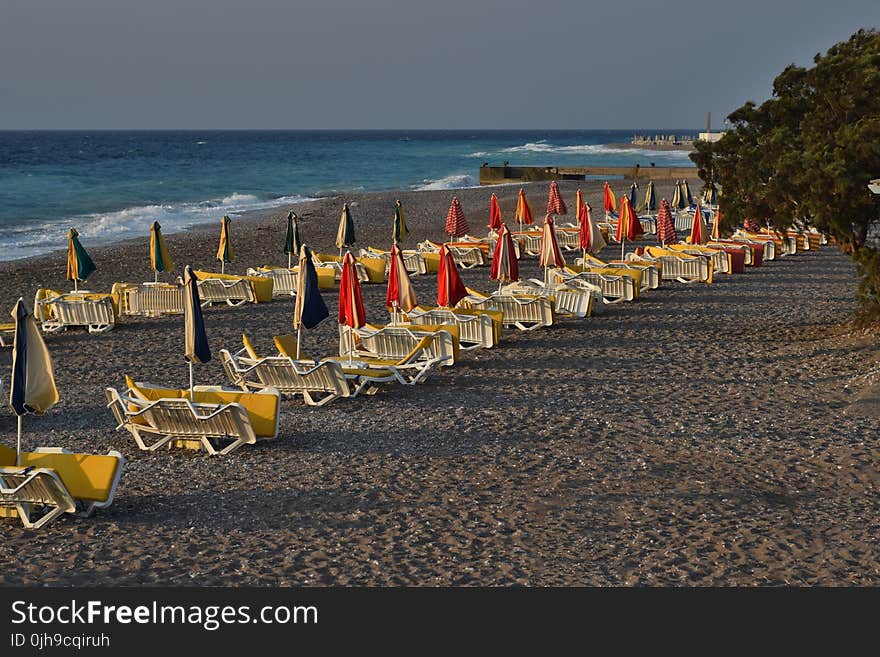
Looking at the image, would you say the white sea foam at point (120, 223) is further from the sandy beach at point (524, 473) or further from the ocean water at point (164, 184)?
the sandy beach at point (524, 473)

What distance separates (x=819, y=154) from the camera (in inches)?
480

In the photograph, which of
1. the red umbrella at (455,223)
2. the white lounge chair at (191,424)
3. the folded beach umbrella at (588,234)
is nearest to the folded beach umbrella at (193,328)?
the white lounge chair at (191,424)

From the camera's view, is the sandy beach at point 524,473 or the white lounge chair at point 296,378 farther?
the white lounge chair at point 296,378

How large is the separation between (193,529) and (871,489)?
16.1ft

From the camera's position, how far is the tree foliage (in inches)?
471

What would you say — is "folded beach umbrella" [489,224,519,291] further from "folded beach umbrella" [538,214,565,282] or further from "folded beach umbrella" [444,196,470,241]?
Result: "folded beach umbrella" [444,196,470,241]

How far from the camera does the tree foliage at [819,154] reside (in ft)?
39.2

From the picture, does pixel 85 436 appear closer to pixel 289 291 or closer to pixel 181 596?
pixel 181 596

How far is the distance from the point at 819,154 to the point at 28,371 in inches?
355

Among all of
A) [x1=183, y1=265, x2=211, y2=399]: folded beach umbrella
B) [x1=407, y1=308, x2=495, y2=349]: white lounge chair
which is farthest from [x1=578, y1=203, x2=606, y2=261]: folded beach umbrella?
[x1=183, y1=265, x2=211, y2=399]: folded beach umbrella

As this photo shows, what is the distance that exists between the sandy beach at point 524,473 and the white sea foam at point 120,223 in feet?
55.6

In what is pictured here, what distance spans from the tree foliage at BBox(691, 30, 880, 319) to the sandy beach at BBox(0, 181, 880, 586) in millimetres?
1596

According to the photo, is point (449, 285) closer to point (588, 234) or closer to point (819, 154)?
point (819, 154)

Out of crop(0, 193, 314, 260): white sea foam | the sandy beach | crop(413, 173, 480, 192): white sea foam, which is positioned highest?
crop(413, 173, 480, 192): white sea foam
